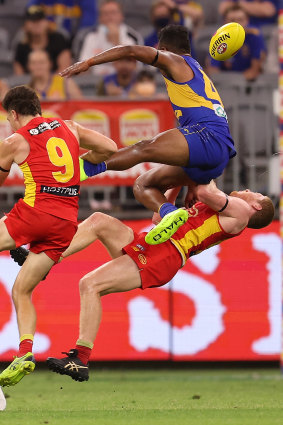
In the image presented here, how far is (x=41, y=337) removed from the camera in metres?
11.6

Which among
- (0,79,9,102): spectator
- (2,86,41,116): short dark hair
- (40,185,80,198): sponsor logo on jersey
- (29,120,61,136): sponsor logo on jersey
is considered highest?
(2,86,41,116): short dark hair

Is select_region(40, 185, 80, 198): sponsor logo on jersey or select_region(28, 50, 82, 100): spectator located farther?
select_region(28, 50, 82, 100): spectator

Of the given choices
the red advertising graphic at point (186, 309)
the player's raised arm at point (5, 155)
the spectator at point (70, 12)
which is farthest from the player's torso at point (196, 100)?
the spectator at point (70, 12)

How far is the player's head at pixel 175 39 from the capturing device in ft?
27.2

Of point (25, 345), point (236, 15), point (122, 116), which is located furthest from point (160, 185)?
point (236, 15)

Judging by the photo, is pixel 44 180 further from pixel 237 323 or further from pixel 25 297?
pixel 237 323

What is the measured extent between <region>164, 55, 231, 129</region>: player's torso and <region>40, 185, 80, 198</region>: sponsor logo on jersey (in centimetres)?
110

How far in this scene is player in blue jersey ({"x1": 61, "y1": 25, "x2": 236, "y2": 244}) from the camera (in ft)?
26.5

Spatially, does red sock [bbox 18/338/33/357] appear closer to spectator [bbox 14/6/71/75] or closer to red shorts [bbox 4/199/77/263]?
red shorts [bbox 4/199/77/263]

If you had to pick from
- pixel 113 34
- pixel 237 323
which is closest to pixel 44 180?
pixel 237 323

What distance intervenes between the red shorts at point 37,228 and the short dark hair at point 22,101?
2.38 ft

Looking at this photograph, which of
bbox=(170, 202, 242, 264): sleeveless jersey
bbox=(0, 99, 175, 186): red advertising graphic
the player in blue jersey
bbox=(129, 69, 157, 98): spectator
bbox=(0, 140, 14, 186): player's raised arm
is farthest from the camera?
bbox=(129, 69, 157, 98): spectator

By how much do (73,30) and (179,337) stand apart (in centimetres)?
549

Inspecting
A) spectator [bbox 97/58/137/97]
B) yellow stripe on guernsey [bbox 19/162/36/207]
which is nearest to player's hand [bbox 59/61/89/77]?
yellow stripe on guernsey [bbox 19/162/36/207]
